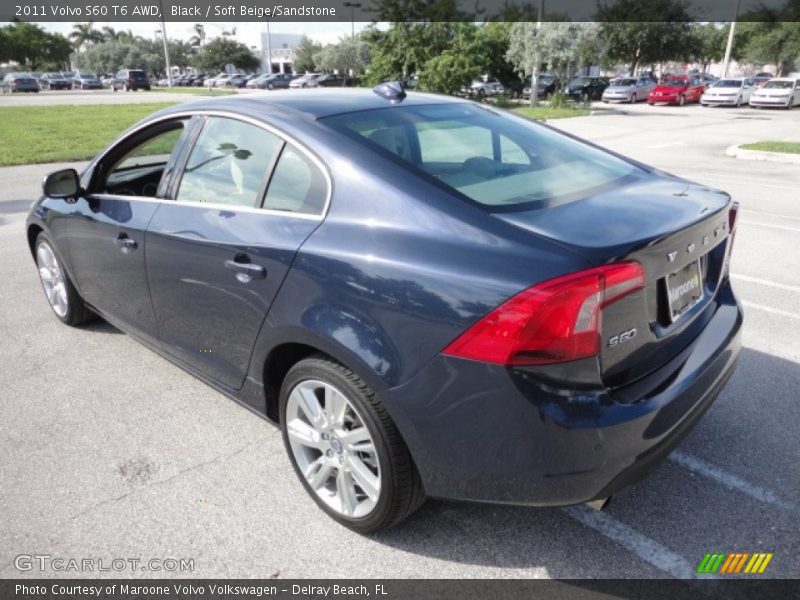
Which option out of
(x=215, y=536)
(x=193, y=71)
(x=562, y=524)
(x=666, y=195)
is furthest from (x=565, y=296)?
(x=193, y=71)

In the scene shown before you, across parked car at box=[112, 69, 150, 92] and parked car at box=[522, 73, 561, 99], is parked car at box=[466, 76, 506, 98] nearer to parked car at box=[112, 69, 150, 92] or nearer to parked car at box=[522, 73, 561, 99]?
parked car at box=[522, 73, 561, 99]

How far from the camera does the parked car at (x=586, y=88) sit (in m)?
38.7

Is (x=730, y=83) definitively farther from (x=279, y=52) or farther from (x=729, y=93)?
(x=279, y=52)

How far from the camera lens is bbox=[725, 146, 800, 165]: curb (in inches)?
515

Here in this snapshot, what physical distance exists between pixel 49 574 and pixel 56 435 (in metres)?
1.06

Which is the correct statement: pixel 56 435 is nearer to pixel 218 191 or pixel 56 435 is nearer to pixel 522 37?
pixel 218 191

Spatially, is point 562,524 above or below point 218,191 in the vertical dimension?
below

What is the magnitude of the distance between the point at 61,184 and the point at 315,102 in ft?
5.73

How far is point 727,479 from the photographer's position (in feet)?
9.14

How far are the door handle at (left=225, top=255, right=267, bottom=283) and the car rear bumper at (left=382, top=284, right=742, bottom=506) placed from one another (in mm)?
784

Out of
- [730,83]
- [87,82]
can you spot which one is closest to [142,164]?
[730,83]

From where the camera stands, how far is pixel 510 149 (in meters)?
2.98

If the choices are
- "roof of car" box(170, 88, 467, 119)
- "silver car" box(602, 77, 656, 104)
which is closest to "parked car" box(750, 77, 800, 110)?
"silver car" box(602, 77, 656, 104)

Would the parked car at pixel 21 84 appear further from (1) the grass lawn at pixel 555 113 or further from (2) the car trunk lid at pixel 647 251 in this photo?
(2) the car trunk lid at pixel 647 251
